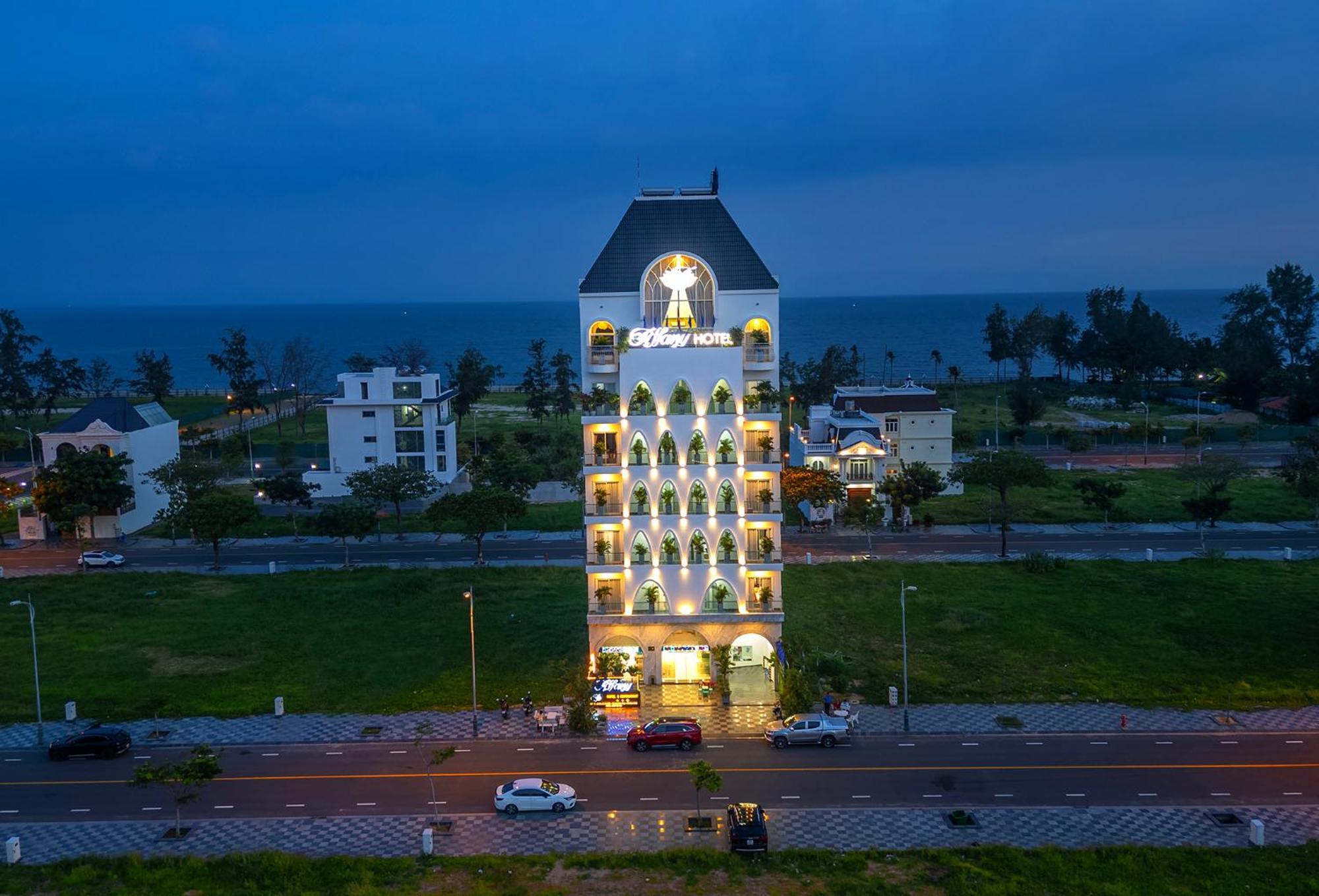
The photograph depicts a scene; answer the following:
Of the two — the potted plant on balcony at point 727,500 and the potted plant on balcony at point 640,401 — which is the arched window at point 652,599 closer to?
the potted plant on balcony at point 727,500

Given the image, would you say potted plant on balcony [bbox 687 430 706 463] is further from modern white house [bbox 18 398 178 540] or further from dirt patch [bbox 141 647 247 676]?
modern white house [bbox 18 398 178 540]

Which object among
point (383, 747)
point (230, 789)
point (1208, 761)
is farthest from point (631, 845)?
point (1208, 761)

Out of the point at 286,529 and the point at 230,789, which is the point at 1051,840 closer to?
the point at 230,789

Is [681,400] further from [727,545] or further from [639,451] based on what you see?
[727,545]

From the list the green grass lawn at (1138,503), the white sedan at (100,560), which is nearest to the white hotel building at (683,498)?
the green grass lawn at (1138,503)

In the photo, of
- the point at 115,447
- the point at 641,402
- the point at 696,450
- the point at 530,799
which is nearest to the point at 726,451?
the point at 696,450
